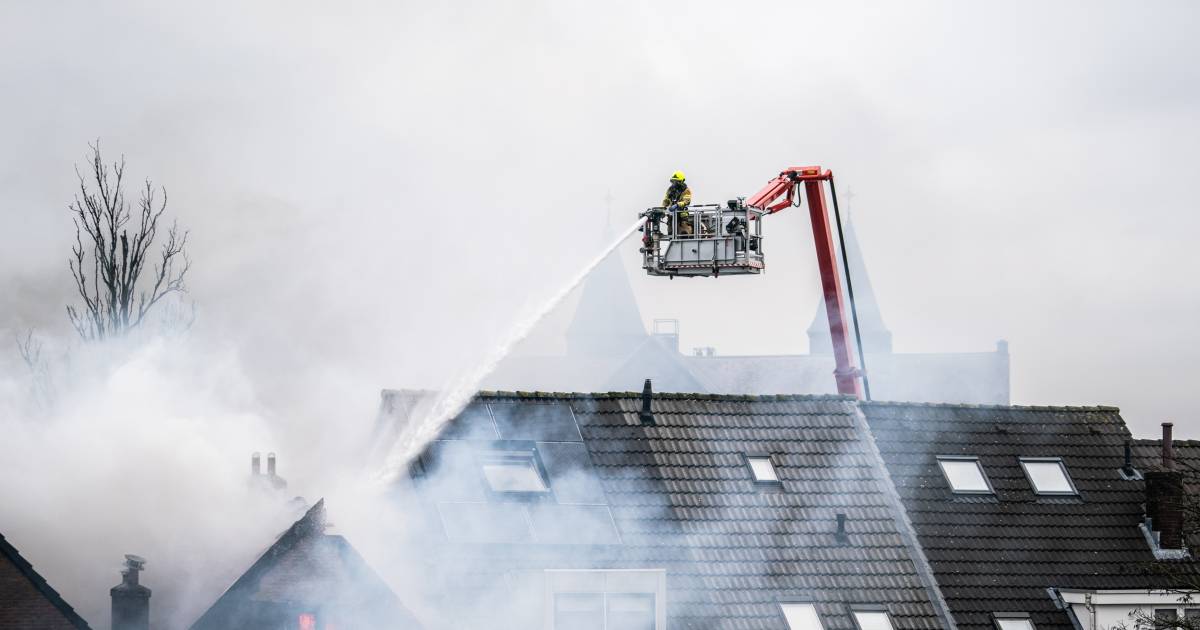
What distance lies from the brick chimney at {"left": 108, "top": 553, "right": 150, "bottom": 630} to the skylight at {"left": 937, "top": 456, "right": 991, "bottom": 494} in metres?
15.9

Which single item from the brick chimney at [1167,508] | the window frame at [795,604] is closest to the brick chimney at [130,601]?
the window frame at [795,604]

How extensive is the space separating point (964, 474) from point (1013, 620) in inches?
149

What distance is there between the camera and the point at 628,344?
12381 centimetres

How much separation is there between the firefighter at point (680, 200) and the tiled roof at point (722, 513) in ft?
11.5

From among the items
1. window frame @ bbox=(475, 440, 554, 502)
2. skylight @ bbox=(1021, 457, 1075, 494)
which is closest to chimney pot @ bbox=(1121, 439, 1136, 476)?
skylight @ bbox=(1021, 457, 1075, 494)

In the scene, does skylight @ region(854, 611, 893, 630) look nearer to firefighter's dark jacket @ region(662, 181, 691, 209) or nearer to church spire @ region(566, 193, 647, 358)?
firefighter's dark jacket @ region(662, 181, 691, 209)

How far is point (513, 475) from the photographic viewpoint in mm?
31953

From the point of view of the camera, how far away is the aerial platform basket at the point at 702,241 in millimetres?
33344

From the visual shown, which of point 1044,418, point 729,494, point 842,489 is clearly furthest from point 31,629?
point 1044,418

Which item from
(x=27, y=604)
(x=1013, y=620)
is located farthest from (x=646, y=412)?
(x=27, y=604)

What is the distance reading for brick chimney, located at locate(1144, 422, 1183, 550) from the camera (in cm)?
3356

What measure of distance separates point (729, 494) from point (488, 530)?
478 centimetres

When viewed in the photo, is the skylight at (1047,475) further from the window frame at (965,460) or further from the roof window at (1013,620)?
the roof window at (1013,620)

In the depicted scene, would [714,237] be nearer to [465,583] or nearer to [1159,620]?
[465,583]
